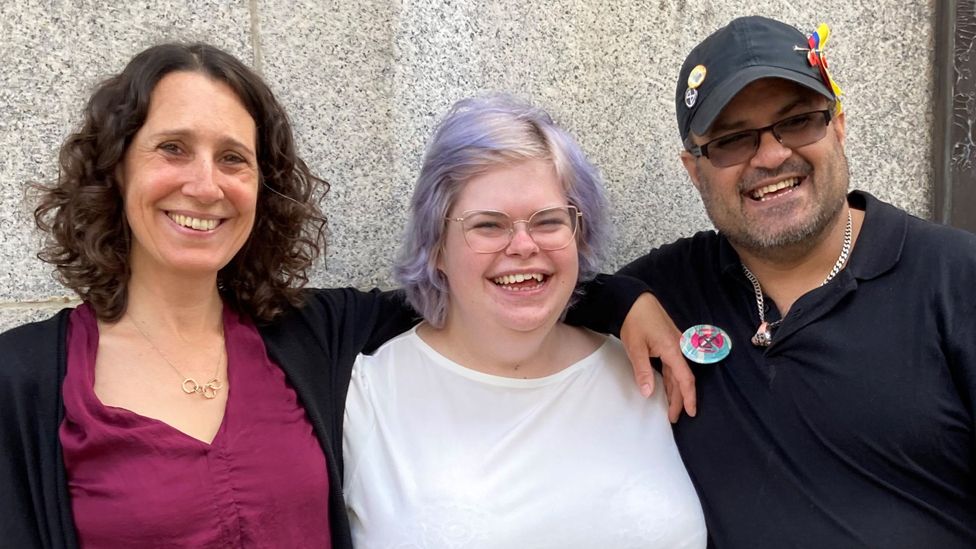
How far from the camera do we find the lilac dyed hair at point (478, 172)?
83.8 inches

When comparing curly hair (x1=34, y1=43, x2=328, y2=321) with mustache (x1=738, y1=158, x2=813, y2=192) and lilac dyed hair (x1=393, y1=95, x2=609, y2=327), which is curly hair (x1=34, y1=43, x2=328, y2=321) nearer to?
lilac dyed hair (x1=393, y1=95, x2=609, y2=327)

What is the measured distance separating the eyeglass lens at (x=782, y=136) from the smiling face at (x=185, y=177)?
1298 millimetres

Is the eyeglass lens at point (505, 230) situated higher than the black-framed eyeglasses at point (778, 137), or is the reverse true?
the black-framed eyeglasses at point (778, 137)

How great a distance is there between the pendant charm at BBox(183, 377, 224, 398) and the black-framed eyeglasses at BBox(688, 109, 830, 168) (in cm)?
146

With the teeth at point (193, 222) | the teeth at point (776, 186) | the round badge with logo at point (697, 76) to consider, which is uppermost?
the round badge with logo at point (697, 76)

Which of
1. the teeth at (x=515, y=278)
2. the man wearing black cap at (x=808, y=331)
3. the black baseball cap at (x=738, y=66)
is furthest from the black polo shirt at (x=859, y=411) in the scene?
the teeth at (x=515, y=278)

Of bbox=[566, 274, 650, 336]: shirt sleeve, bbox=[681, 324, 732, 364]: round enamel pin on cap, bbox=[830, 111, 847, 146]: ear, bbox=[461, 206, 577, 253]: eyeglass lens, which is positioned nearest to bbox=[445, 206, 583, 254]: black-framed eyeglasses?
bbox=[461, 206, 577, 253]: eyeglass lens

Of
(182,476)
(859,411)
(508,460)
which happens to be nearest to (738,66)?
(859,411)

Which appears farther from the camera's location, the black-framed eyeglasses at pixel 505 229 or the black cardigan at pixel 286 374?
the black-framed eyeglasses at pixel 505 229

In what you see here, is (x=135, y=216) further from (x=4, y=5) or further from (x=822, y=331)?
(x=822, y=331)

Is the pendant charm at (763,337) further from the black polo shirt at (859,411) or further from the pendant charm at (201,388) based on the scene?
the pendant charm at (201,388)

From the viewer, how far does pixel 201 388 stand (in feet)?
6.25

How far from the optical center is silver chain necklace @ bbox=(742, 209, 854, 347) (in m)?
2.09

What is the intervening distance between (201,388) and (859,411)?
1.59 metres
